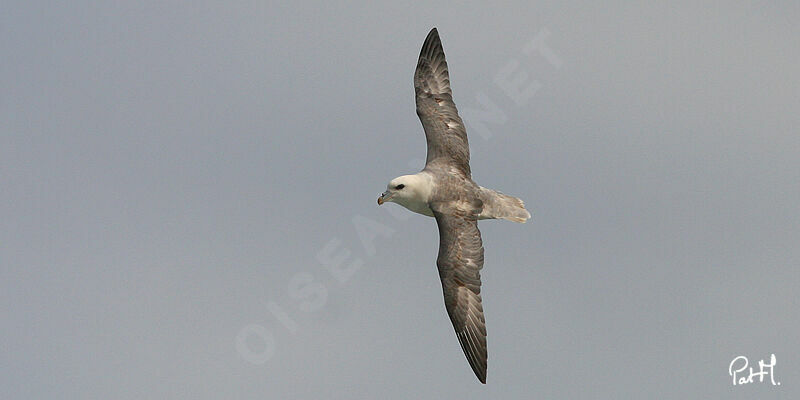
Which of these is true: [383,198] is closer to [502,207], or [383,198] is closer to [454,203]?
[454,203]

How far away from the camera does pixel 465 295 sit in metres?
20.2

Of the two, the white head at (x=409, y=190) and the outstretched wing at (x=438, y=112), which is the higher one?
the outstretched wing at (x=438, y=112)

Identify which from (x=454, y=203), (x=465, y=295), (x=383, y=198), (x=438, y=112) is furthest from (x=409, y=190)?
(x=438, y=112)

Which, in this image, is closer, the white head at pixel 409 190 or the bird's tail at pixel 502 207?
the white head at pixel 409 190

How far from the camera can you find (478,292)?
2017 cm

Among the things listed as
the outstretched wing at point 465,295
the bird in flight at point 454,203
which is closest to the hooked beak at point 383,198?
the bird in flight at point 454,203

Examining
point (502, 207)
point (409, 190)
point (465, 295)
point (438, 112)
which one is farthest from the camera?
point (438, 112)

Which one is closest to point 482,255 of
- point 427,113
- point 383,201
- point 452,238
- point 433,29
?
point 452,238

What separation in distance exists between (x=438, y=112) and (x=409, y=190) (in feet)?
8.56

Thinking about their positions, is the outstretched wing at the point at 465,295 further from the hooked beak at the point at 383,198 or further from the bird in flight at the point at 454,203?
the hooked beak at the point at 383,198

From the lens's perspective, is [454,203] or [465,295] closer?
[465,295]

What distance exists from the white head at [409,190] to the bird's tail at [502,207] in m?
1.03

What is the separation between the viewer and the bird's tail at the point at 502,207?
2133 centimetres

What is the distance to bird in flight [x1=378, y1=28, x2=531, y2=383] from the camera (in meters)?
20.1
